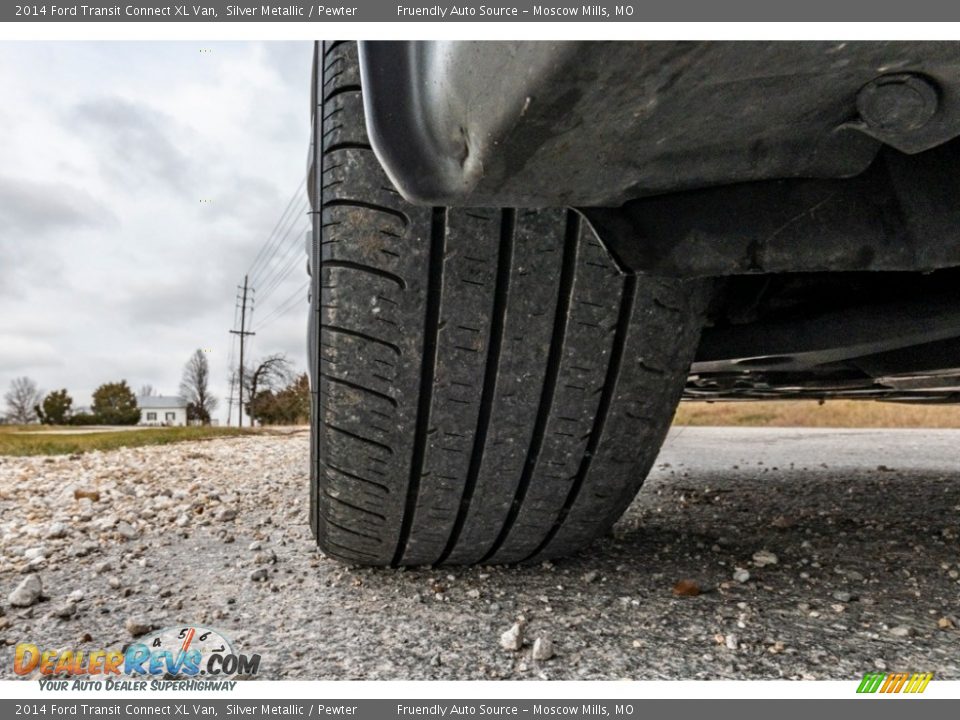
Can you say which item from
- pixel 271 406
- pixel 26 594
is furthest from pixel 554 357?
pixel 271 406

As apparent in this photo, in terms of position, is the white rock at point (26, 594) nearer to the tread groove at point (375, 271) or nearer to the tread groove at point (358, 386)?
the tread groove at point (358, 386)

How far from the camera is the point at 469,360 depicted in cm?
95

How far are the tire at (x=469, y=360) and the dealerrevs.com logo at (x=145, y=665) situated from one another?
28cm

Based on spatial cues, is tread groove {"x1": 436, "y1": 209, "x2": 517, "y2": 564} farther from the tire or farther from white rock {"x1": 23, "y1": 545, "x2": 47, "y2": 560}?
white rock {"x1": 23, "y1": 545, "x2": 47, "y2": 560}

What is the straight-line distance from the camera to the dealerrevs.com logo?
0.86 metres

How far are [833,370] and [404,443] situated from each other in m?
1.02

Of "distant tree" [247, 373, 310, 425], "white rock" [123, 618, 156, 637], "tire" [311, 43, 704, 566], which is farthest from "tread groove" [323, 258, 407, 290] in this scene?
"distant tree" [247, 373, 310, 425]

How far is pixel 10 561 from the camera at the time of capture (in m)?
1.42

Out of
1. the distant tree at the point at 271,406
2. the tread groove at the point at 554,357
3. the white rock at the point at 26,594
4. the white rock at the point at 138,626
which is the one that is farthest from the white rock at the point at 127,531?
the distant tree at the point at 271,406

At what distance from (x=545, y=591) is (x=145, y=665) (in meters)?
0.63

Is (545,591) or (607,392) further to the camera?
(545,591)

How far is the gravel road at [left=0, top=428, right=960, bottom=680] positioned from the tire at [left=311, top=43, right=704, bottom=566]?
0.49 ft

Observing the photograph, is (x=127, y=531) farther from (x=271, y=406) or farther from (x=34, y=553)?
(x=271, y=406)

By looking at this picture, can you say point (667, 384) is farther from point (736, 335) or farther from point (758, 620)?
point (758, 620)
